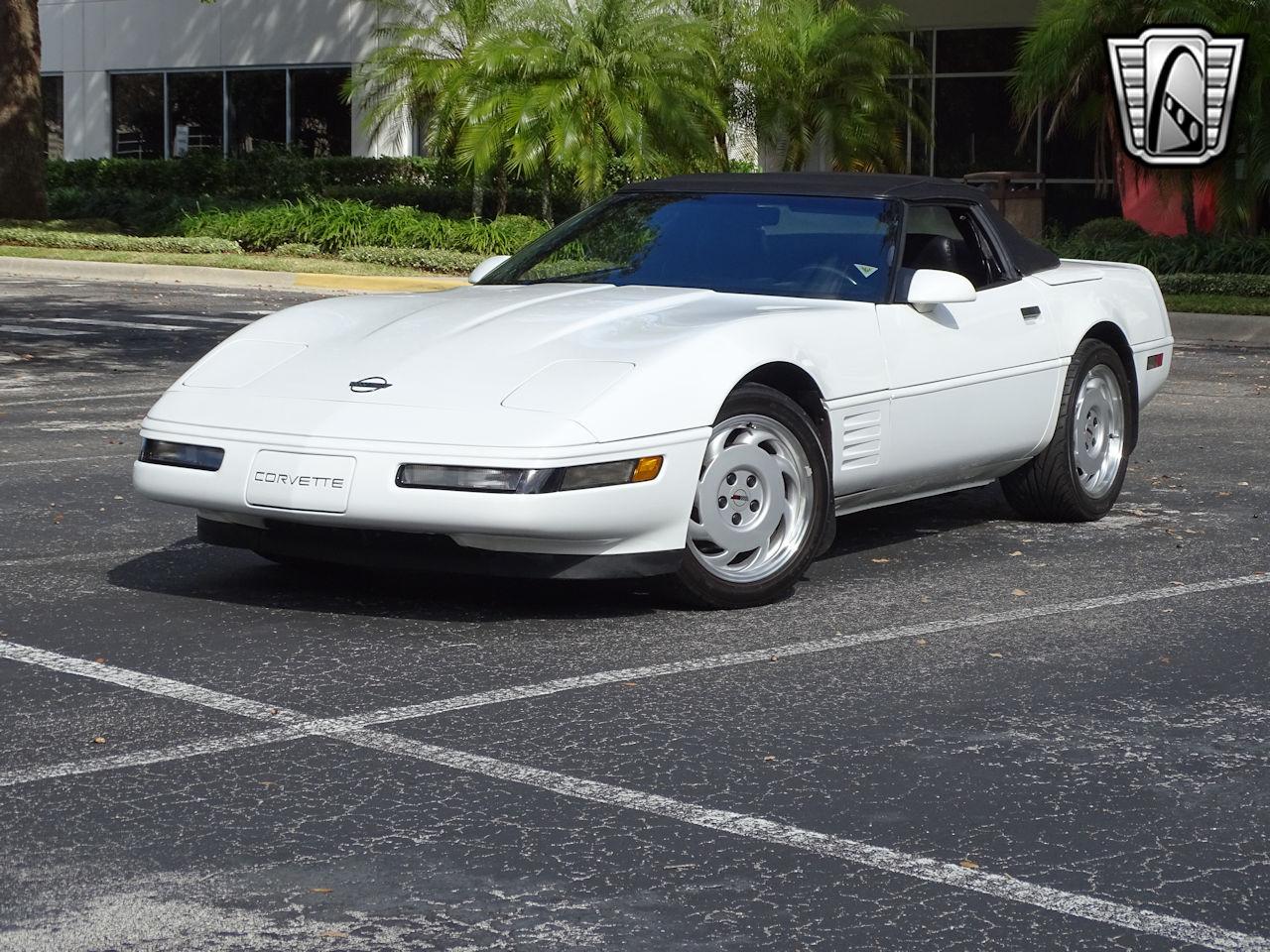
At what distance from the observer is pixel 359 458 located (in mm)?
5816

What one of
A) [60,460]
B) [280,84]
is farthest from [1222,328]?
[280,84]

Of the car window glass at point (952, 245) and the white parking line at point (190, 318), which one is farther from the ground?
the car window glass at point (952, 245)

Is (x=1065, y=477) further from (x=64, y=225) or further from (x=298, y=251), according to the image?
(x=64, y=225)

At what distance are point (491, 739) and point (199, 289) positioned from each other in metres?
19.3

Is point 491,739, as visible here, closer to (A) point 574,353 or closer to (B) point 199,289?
(A) point 574,353

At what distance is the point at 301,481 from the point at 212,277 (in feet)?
64.2

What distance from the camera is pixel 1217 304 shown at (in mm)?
19609

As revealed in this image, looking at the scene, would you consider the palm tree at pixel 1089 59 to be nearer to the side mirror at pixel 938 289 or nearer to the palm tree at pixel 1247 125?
the palm tree at pixel 1247 125

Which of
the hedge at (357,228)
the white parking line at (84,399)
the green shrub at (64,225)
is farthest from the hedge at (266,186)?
the white parking line at (84,399)

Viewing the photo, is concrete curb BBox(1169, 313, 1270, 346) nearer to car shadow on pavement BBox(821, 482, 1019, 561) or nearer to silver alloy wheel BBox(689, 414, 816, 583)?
car shadow on pavement BBox(821, 482, 1019, 561)

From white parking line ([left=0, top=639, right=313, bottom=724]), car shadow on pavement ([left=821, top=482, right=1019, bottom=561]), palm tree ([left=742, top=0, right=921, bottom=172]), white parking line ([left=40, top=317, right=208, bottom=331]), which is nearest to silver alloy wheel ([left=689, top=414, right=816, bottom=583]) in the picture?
car shadow on pavement ([left=821, top=482, right=1019, bottom=561])

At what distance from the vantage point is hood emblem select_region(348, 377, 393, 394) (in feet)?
19.9

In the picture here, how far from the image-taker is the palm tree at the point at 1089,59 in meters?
23.5

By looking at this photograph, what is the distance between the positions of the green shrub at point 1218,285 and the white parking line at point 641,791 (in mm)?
15933
